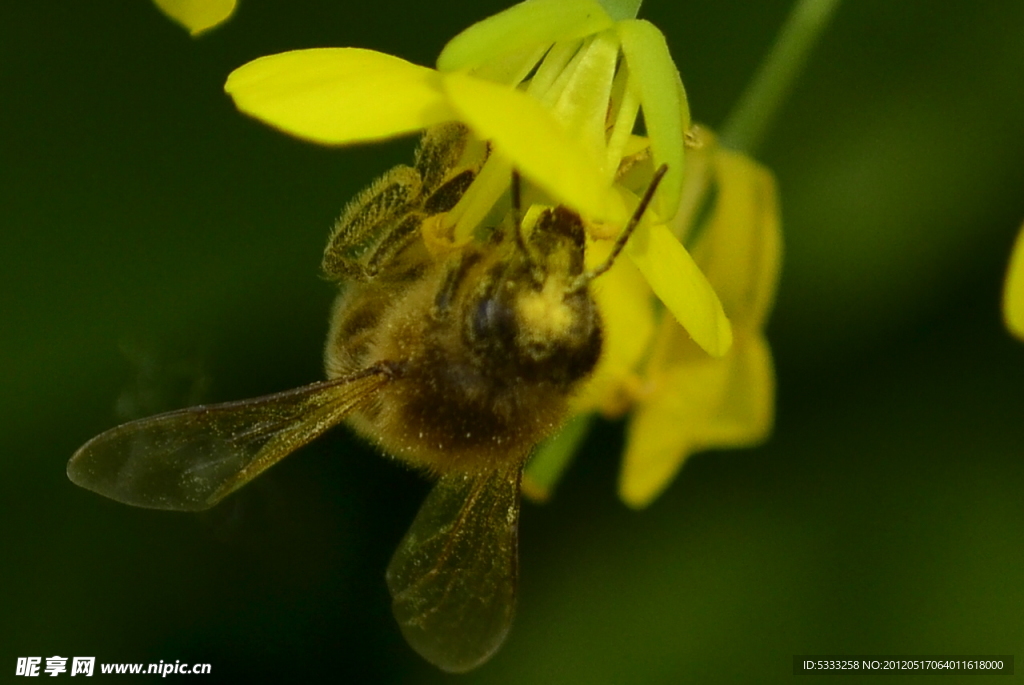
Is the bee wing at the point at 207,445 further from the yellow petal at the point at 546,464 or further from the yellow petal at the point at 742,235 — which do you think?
the yellow petal at the point at 742,235

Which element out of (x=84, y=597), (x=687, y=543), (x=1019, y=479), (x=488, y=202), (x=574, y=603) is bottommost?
(x=84, y=597)

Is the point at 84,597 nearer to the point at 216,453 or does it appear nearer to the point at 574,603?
the point at 574,603

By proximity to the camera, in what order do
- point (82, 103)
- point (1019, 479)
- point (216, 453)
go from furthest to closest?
point (1019, 479) < point (82, 103) < point (216, 453)

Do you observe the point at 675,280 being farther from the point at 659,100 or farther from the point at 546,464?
the point at 546,464

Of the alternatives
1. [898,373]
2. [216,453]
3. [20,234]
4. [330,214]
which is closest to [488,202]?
→ [216,453]

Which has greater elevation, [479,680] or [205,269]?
[205,269]

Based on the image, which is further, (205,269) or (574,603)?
(574,603)

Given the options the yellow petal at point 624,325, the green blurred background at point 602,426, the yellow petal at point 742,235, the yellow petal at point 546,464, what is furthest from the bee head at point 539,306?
the green blurred background at point 602,426
